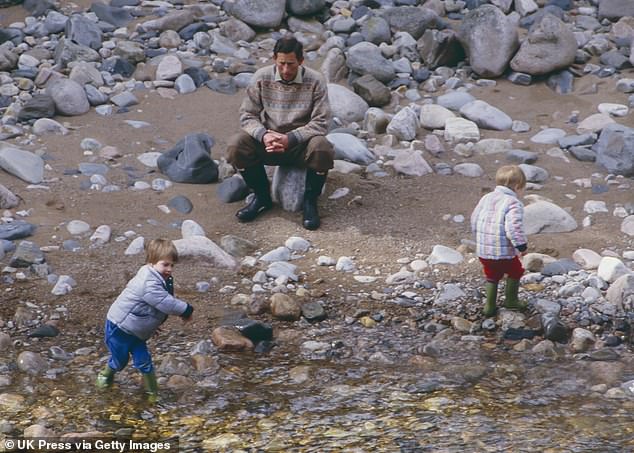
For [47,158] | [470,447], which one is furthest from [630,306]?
[47,158]

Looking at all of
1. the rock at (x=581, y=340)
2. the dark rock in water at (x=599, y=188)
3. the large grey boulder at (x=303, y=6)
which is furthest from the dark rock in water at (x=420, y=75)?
the rock at (x=581, y=340)

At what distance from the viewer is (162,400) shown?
5.51m

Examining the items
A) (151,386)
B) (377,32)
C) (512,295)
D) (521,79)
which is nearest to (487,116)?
(521,79)

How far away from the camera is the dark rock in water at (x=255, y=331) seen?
6109 mm

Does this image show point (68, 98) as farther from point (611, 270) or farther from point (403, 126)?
point (611, 270)

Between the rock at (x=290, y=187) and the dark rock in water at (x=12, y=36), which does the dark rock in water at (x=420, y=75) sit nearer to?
the rock at (x=290, y=187)

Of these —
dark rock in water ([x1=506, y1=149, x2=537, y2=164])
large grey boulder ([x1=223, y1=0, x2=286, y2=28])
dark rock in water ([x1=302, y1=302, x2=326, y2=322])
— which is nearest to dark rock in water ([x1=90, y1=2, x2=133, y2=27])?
large grey boulder ([x1=223, y1=0, x2=286, y2=28])

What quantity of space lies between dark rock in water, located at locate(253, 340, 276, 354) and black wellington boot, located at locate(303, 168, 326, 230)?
1477 mm

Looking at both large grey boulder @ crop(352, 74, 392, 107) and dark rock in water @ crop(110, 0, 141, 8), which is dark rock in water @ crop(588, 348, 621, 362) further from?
dark rock in water @ crop(110, 0, 141, 8)

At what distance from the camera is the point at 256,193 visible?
7.59 meters

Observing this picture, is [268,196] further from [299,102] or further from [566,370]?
[566,370]

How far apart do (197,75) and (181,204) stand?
2280mm

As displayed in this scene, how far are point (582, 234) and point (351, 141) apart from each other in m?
2.07

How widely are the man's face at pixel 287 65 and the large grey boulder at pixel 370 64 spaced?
2.38 metres
